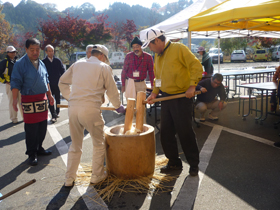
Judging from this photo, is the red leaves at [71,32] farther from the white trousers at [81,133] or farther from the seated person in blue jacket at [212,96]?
the white trousers at [81,133]

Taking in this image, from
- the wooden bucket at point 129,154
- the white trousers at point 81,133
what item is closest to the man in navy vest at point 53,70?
the white trousers at point 81,133

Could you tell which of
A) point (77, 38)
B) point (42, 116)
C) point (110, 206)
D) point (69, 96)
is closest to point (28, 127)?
point (42, 116)

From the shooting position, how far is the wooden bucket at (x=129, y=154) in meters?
3.46

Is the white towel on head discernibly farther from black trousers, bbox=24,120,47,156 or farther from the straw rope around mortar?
the straw rope around mortar

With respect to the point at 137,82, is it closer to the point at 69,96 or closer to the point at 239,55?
the point at 69,96

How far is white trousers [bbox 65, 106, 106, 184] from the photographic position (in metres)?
3.29

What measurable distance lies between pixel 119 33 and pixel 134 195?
3109 cm

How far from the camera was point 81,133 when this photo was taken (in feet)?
11.5

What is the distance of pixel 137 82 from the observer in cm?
573

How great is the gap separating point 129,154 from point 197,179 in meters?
0.97

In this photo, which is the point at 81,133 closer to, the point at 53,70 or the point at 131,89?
the point at 131,89

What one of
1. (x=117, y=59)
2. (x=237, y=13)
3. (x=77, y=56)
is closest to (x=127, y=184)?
(x=237, y=13)

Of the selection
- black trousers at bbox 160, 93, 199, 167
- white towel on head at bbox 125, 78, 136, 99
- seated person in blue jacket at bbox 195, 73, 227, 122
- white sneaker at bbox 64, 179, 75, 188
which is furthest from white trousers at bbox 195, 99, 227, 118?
white sneaker at bbox 64, 179, 75, 188

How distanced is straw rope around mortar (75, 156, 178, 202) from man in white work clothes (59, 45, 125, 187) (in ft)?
0.37
